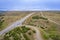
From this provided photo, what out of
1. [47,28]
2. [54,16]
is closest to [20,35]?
[47,28]

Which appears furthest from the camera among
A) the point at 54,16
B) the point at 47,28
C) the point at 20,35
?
the point at 54,16

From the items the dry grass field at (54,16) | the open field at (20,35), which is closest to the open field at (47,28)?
the open field at (20,35)

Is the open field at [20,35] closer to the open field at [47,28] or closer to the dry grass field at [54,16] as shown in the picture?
the open field at [47,28]

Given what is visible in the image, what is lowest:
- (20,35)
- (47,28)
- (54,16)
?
(54,16)

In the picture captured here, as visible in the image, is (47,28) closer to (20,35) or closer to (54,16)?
(20,35)

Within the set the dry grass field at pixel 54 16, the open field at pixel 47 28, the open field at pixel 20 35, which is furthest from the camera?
the dry grass field at pixel 54 16

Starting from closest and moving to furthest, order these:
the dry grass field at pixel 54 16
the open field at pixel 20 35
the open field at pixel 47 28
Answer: the open field at pixel 20 35 → the open field at pixel 47 28 → the dry grass field at pixel 54 16

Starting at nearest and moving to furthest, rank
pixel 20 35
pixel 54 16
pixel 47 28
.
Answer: pixel 20 35
pixel 47 28
pixel 54 16

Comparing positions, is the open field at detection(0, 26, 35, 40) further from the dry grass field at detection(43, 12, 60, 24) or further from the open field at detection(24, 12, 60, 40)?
the dry grass field at detection(43, 12, 60, 24)

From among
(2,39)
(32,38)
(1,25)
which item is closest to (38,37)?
(32,38)

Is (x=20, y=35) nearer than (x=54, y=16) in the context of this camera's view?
Yes

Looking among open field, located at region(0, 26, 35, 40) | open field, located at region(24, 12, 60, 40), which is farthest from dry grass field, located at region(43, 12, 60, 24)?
open field, located at region(0, 26, 35, 40)
